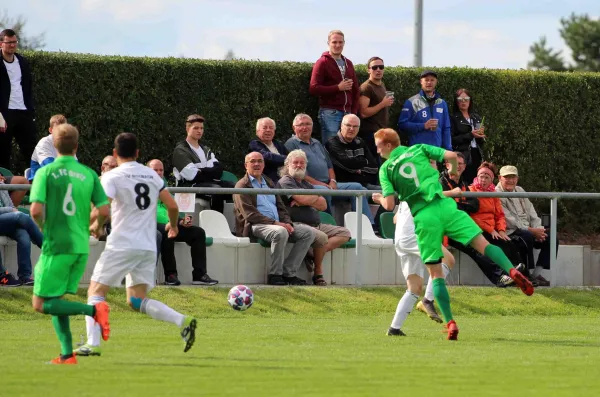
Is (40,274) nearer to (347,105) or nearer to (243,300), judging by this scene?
(243,300)

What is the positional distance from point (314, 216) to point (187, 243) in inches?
69.8

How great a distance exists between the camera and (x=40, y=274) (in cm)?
1077

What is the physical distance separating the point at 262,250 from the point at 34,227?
2.92 meters

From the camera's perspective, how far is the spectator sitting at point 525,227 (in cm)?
1789

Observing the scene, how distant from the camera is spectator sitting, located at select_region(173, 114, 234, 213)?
17578 mm

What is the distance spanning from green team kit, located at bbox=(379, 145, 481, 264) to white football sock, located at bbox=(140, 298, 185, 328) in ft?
9.32

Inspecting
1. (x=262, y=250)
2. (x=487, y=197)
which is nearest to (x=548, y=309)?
(x=487, y=197)

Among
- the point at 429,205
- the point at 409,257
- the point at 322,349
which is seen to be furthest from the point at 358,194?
the point at 322,349

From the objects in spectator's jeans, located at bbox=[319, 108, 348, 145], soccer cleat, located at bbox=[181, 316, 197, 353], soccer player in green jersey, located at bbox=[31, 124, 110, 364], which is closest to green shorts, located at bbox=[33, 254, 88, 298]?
soccer player in green jersey, located at bbox=[31, 124, 110, 364]

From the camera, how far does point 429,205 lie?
13.1 metres

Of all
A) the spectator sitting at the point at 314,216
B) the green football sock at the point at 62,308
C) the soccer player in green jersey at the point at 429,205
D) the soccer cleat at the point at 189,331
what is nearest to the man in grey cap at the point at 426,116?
the spectator sitting at the point at 314,216

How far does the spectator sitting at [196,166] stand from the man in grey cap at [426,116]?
3.36 metres

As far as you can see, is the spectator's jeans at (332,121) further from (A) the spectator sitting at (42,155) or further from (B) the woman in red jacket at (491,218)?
(A) the spectator sitting at (42,155)

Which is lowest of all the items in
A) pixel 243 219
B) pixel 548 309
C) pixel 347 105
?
pixel 548 309
